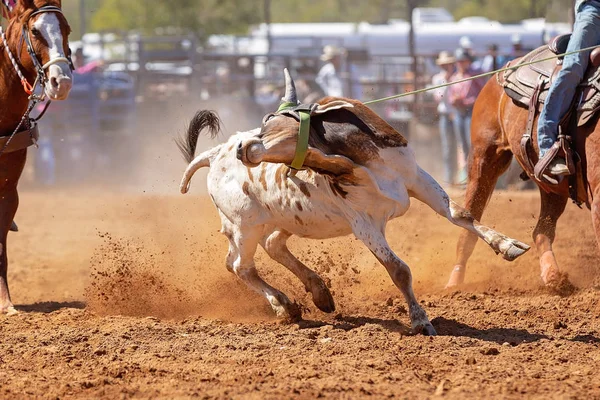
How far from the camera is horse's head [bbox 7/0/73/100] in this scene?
560cm

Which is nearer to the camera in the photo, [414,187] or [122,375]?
[122,375]

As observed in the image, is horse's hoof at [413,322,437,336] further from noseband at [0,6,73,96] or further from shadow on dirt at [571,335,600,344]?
noseband at [0,6,73,96]

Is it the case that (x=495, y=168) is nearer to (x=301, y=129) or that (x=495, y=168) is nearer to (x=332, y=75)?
(x=301, y=129)

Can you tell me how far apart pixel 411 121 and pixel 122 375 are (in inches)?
449

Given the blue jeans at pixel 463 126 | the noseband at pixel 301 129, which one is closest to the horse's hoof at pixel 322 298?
the noseband at pixel 301 129

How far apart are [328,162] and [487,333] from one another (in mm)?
1353

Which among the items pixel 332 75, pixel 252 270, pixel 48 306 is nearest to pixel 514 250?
pixel 252 270

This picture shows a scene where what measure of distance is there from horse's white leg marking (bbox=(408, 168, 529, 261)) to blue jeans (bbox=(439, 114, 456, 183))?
333 inches

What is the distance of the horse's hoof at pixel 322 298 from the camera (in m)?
6.03

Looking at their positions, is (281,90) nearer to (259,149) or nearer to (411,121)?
(411,121)

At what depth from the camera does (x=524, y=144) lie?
20.5 ft

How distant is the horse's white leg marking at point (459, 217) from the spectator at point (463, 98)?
8.04 metres

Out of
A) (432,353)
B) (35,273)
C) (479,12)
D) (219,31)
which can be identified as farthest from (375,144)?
(479,12)

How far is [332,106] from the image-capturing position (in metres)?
Answer: 5.39
